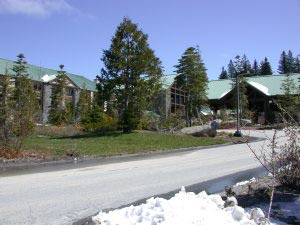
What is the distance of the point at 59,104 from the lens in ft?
188

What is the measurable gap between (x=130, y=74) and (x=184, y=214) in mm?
25157

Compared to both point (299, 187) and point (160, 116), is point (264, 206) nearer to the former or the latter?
point (299, 187)

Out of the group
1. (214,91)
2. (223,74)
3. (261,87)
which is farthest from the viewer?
(223,74)

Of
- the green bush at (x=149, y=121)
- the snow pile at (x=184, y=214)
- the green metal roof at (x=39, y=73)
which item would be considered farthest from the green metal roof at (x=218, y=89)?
the snow pile at (x=184, y=214)

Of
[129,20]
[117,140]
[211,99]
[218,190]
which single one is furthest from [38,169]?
[211,99]

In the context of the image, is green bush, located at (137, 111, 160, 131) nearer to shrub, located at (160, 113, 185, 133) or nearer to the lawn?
shrub, located at (160, 113, 185, 133)

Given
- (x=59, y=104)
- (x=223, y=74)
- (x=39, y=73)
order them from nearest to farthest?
(x=59, y=104), (x=39, y=73), (x=223, y=74)

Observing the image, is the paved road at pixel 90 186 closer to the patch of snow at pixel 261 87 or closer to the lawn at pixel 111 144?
the lawn at pixel 111 144

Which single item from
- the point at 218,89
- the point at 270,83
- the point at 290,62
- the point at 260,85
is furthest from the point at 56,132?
the point at 290,62

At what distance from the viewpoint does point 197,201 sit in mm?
6629

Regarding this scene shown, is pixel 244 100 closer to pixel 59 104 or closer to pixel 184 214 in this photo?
pixel 59 104

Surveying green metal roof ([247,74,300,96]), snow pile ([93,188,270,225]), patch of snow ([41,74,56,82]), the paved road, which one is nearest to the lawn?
the paved road

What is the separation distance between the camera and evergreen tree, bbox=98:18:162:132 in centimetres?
3051

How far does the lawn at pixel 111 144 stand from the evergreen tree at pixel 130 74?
76.8 inches
